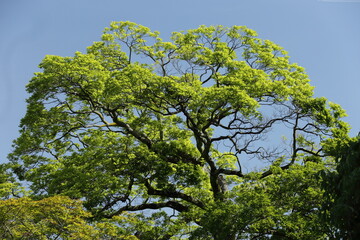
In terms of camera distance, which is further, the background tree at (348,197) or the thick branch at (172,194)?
the thick branch at (172,194)

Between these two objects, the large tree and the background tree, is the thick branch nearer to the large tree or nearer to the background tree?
the large tree

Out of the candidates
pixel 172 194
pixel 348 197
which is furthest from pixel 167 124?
pixel 348 197

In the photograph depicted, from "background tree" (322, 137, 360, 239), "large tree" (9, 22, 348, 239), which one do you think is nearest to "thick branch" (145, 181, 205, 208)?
"large tree" (9, 22, 348, 239)

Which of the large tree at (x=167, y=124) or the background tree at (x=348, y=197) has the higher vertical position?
the large tree at (x=167, y=124)

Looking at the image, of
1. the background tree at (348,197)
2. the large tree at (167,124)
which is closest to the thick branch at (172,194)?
the large tree at (167,124)

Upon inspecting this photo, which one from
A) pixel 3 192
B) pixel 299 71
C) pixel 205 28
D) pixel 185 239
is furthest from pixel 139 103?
pixel 3 192

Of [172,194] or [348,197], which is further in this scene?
[172,194]

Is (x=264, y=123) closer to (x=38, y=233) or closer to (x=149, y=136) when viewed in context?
(x=149, y=136)

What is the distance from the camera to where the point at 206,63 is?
56.5 feet

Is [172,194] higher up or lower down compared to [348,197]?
higher up

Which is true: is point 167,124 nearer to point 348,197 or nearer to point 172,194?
point 172,194

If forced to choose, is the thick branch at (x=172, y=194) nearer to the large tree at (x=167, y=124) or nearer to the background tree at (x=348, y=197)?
the large tree at (x=167, y=124)

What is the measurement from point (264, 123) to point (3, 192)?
39.5 ft

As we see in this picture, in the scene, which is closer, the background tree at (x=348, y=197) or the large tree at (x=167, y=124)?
the background tree at (x=348, y=197)
